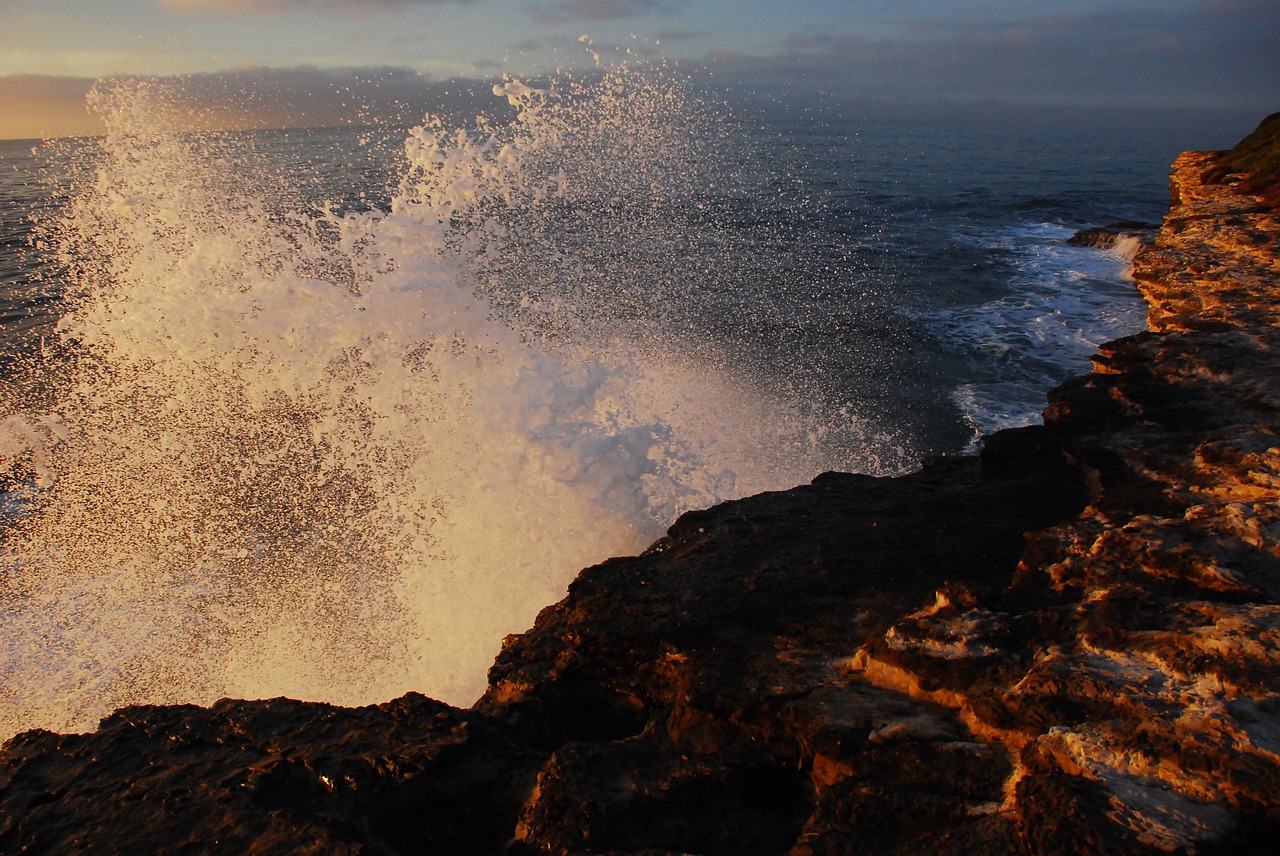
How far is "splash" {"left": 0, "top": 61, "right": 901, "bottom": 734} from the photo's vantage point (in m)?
6.41

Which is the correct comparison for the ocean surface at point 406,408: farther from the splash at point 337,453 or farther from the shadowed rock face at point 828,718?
the shadowed rock face at point 828,718

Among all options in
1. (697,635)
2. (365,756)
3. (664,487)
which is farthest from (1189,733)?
(664,487)

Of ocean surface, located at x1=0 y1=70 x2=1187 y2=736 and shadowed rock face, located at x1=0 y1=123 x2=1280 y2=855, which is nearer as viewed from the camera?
shadowed rock face, located at x1=0 y1=123 x2=1280 y2=855

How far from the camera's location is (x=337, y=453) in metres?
9.55

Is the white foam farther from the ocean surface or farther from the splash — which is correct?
the splash

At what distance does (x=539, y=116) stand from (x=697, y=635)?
11399 millimetres

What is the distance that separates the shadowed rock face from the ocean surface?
6.09 feet

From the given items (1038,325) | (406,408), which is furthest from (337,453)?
(1038,325)

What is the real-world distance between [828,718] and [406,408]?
19.1ft

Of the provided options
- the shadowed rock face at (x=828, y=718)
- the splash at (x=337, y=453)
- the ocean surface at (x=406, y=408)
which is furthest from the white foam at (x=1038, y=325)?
the shadowed rock face at (x=828, y=718)

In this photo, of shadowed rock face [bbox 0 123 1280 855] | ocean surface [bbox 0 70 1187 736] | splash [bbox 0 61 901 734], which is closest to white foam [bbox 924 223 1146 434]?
ocean surface [bbox 0 70 1187 736]

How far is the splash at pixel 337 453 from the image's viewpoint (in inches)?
252

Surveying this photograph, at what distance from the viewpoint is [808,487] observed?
588 cm

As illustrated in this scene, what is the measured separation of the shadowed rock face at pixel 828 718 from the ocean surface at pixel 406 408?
73.1 inches
